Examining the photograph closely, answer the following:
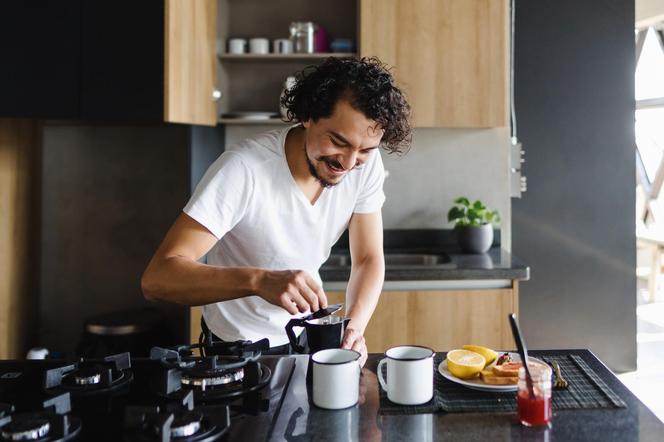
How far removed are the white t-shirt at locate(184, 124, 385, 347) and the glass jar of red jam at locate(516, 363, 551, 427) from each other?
2.53 ft

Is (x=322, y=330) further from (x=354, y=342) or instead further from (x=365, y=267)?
(x=365, y=267)

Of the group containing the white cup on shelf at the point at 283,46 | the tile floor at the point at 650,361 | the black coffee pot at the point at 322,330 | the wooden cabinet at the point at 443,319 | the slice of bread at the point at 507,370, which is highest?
the white cup on shelf at the point at 283,46

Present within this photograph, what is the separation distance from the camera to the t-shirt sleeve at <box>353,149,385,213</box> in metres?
2.02

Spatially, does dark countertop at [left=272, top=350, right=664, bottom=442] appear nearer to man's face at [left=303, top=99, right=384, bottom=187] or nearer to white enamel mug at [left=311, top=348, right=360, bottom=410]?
white enamel mug at [left=311, top=348, right=360, bottom=410]

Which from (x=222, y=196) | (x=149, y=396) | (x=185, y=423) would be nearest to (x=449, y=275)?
(x=222, y=196)

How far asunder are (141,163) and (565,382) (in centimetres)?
254

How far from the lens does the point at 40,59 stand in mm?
2689

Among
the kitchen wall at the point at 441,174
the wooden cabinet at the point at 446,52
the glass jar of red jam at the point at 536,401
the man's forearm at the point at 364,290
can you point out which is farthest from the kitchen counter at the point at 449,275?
the glass jar of red jam at the point at 536,401

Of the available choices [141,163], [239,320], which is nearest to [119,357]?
[239,320]

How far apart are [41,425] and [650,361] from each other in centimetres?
417

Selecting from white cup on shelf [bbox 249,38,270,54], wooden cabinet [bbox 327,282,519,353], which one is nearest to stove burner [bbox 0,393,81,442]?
wooden cabinet [bbox 327,282,519,353]

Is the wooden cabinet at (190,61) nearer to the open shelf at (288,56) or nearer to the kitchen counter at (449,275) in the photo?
the open shelf at (288,56)

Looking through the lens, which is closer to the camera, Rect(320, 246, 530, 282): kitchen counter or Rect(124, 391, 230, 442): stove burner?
Rect(124, 391, 230, 442): stove burner

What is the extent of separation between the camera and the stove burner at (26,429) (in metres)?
1.05
